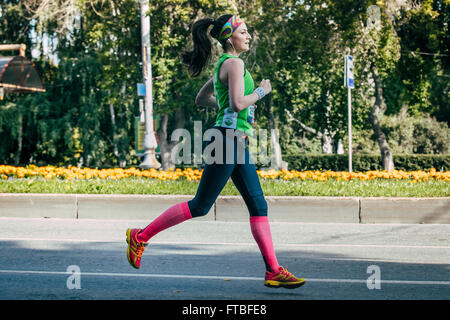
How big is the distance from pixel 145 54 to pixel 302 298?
12.3m

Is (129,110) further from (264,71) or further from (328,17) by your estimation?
(328,17)

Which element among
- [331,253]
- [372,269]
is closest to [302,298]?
[372,269]

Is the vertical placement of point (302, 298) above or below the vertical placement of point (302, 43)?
below

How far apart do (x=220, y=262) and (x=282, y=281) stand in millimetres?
1442

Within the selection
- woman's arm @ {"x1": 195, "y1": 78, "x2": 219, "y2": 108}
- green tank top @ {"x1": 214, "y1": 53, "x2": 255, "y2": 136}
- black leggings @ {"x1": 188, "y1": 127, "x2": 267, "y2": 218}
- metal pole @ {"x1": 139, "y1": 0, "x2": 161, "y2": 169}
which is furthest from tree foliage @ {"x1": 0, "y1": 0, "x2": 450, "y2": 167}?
black leggings @ {"x1": 188, "y1": 127, "x2": 267, "y2": 218}

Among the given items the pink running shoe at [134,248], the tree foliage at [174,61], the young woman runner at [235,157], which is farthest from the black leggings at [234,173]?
the tree foliage at [174,61]

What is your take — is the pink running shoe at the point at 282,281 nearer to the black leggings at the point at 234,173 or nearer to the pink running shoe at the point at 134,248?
the black leggings at the point at 234,173

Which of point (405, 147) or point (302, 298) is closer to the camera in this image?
point (302, 298)

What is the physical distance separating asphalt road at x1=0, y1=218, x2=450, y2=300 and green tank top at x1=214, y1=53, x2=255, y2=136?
1.20 m

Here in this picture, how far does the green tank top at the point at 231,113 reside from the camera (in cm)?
458

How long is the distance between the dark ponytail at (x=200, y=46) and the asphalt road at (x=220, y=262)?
5.54 feet

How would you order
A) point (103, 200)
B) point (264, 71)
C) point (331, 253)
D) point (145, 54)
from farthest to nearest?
point (264, 71) < point (145, 54) < point (103, 200) < point (331, 253)

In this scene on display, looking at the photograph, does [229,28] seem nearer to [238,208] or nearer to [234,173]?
[234,173]

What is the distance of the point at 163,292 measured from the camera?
4586mm
